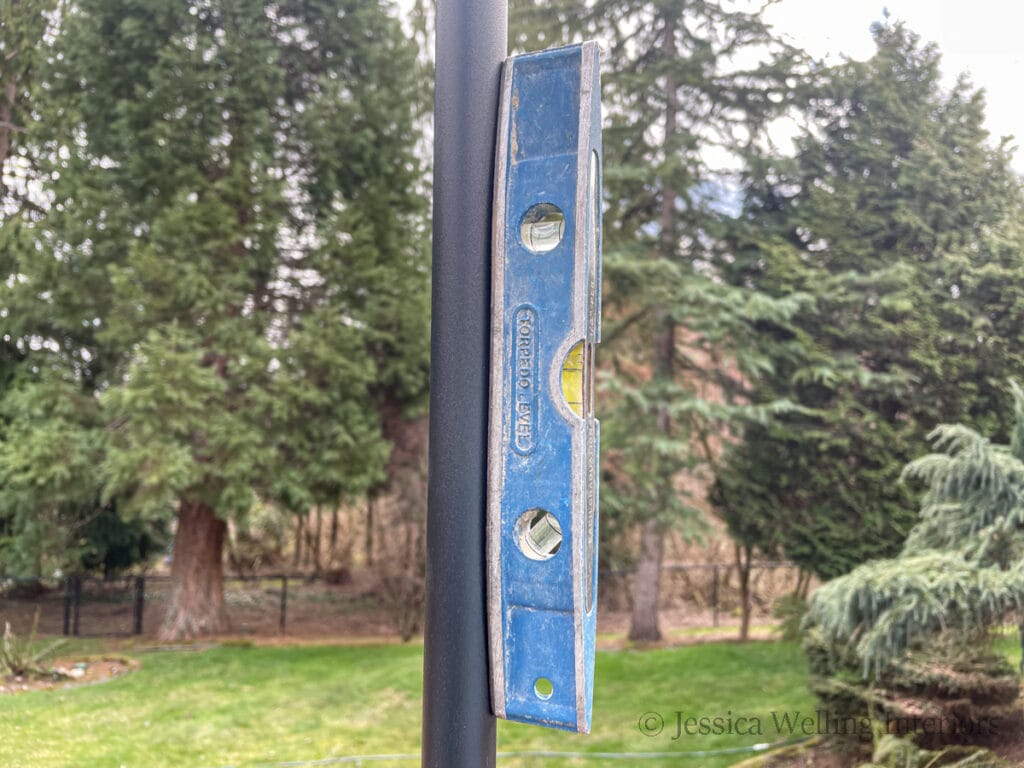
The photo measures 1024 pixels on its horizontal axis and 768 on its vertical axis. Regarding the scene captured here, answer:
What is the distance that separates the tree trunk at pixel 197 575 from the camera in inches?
177

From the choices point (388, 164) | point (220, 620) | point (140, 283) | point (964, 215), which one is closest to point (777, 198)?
point (964, 215)

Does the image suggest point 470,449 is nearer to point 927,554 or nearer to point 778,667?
point 927,554

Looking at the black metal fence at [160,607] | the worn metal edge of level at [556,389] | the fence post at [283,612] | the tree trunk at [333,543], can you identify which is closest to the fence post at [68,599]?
the black metal fence at [160,607]

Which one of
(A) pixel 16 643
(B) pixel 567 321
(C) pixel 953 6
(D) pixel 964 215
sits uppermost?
(C) pixel 953 6

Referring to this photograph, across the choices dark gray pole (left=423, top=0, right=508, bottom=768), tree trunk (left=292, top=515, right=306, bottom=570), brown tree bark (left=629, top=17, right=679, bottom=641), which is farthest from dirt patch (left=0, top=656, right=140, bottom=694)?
brown tree bark (left=629, top=17, right=679, bottom=641)

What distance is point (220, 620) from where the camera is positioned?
4629 mm

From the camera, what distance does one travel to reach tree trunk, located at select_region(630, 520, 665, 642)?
4.82m

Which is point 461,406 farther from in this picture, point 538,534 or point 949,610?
point 949,610

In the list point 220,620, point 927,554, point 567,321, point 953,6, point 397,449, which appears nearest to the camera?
point 567,321

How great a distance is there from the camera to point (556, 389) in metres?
1.07

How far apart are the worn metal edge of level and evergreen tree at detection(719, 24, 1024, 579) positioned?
135 inches

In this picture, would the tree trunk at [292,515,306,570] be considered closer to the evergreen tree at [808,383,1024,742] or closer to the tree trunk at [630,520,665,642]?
the tree trunk at [630,520,665,642]

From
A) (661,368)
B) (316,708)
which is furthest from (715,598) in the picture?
(316,708)

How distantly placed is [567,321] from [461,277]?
160 millimetres
